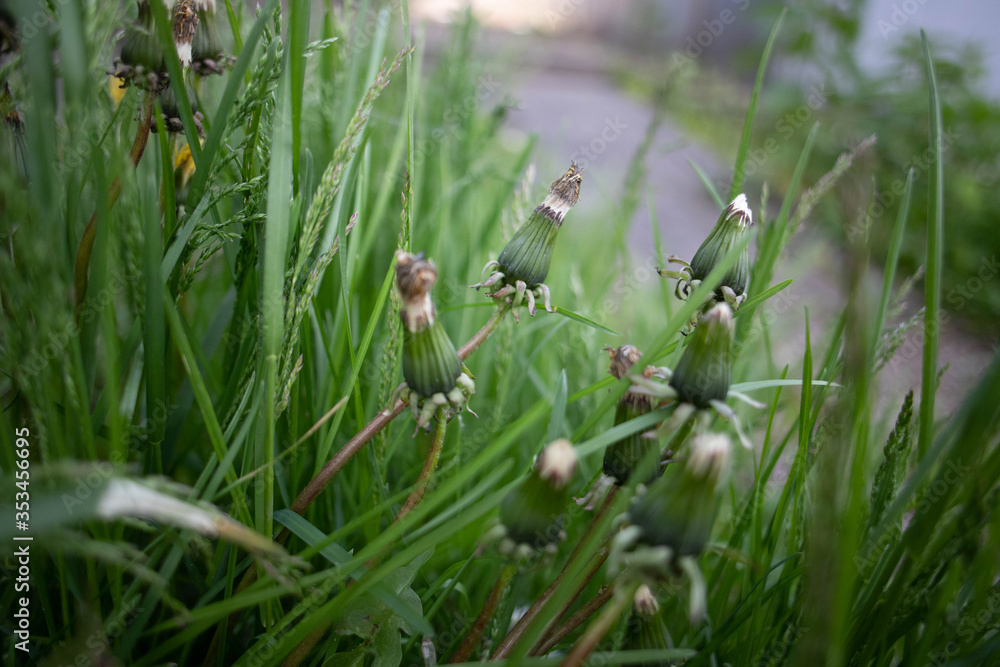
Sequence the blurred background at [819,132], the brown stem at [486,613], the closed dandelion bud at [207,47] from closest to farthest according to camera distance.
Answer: the brown stem at [486,613] → the closed dandelion bud at [207,47] → the blurred background at [819,132]

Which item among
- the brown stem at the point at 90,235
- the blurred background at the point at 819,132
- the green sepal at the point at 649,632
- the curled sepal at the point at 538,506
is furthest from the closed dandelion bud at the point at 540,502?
the blurred background at the point at 819,132

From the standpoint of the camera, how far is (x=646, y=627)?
0.36 metres

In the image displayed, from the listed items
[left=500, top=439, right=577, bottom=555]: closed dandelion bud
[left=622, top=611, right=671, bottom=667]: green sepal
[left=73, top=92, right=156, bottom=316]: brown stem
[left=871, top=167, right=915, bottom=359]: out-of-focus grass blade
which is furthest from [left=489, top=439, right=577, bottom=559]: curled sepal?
[left=73, top=92, right=156, bottom=316]: brown stem

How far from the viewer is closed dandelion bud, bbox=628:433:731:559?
0.84 ft

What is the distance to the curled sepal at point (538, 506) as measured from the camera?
0.28 m

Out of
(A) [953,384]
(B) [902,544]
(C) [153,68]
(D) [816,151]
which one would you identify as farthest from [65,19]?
(D) [816,151]

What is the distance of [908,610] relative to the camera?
1.19 ft

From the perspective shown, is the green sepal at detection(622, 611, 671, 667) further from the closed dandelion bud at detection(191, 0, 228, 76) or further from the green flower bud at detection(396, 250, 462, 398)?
the closed dandelion bud at detection(191, 0, 228, 76)

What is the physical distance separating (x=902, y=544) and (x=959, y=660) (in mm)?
92

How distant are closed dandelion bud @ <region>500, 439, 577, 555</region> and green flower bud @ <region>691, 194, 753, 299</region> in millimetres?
166

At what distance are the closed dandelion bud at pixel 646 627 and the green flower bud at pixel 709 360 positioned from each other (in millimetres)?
118

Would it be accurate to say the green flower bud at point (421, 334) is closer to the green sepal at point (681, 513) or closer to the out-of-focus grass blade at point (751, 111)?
the green sepal at point (681, 513)

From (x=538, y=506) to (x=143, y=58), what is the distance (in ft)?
1.24

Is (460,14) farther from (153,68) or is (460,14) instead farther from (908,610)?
(908,610)
